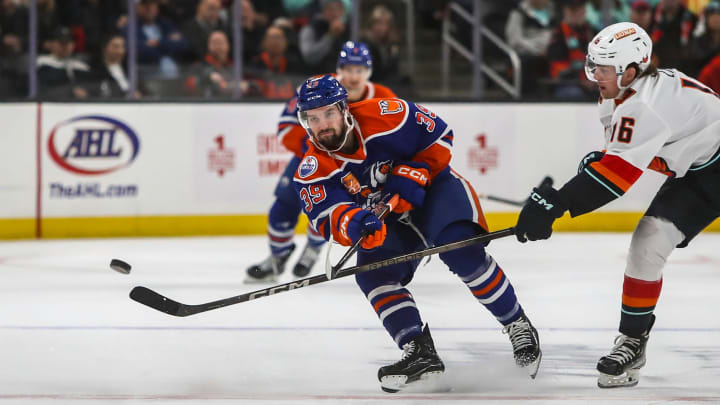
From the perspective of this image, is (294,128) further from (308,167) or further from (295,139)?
(308,167)

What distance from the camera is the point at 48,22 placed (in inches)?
253

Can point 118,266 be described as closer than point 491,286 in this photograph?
No

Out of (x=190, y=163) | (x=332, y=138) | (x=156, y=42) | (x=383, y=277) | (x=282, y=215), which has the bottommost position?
(x=190, y=163)

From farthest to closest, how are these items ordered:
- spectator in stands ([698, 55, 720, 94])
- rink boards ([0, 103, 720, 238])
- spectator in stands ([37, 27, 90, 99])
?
1. spectator in stands ([37, 27, 90, 99])
2. rink boards ([0, 103, 720, 238])
3. spectator in stands ([698, 55, 720, 94])

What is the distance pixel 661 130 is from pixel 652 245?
344 mm

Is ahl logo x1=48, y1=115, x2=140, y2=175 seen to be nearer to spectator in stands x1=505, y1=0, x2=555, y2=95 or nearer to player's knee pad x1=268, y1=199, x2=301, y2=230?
player's knee pad x1=268, y1=199, x2=301, y2=230

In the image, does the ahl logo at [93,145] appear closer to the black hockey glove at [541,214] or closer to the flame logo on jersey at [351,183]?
the flame logo on jersey at [351,183]

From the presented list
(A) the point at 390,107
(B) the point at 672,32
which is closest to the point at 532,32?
(B) the point at 672,32

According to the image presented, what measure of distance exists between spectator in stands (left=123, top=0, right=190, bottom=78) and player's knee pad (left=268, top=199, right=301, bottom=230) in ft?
7.00

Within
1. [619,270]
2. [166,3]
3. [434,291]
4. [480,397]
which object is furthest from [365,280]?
[166,3]

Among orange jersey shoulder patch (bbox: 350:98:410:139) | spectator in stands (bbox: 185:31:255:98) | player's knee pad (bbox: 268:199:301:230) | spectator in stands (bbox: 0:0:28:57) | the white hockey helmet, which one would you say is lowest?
player's knee pad (bbox: 268:199:301:230)

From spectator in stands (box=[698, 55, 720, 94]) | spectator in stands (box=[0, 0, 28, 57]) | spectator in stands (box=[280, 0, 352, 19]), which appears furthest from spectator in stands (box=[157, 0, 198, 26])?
spectator in stands (box=[698, 55, 720, 94])

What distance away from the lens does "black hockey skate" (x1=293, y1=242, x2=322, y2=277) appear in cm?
499

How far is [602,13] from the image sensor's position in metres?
6.73
